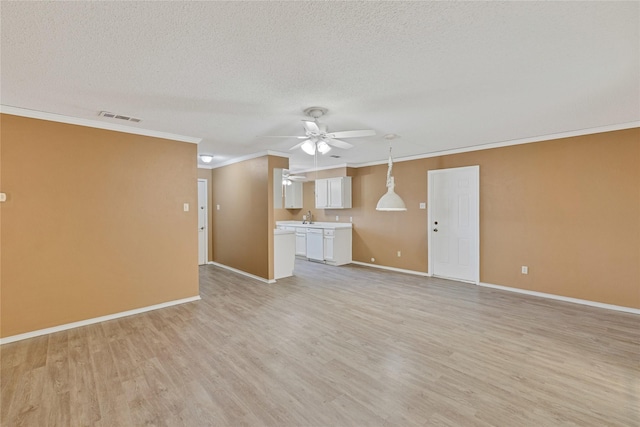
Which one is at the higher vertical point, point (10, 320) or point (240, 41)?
point (240, 41)

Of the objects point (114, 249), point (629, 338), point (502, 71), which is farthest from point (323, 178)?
point (629, 338)

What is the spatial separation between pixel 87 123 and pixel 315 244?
509cm

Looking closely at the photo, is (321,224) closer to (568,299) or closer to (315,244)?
(315,244)

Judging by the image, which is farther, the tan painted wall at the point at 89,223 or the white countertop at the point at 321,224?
the white countertop at the point at 321,224

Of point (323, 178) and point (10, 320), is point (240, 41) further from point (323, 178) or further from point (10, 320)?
point (323, 178)

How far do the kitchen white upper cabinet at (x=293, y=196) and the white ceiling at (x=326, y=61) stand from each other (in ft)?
15.9

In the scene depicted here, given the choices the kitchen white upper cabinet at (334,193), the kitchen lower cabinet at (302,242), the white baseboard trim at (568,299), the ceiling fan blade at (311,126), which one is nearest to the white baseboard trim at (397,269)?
the white baseboard trim at (568,299)

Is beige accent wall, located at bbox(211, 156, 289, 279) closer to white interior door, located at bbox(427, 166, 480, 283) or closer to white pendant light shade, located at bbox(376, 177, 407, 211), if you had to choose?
white pendant light shade, located at bbox(376, 177, 407, 211)

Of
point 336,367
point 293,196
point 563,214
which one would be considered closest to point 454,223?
point 563,214

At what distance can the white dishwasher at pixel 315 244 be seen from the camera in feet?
23.7

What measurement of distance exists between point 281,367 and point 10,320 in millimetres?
3004

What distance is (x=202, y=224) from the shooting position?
709cm

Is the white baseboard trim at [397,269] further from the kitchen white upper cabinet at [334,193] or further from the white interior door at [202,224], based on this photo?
the white interior door at [202,224]

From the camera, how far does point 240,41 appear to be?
1938 millimetres
